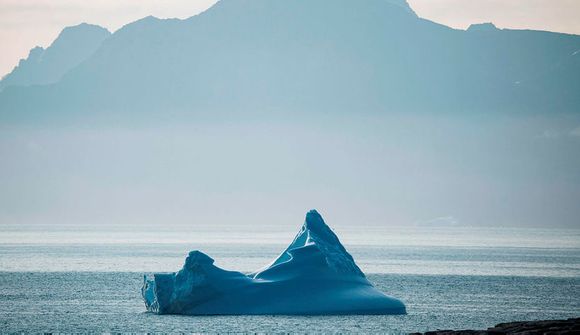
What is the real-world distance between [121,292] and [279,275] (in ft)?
67.2

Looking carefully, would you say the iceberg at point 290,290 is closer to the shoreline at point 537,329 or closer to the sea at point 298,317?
the sea at point 298,317

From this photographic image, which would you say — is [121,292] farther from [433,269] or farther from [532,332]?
[433,269]

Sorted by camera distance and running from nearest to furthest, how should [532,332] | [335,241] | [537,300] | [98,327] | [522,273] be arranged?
[532,332]
[98,327]
[335,241]
[537,300]
[522,273]

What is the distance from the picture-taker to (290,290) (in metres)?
44.7

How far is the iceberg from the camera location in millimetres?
43375

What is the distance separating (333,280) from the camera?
44.3 m

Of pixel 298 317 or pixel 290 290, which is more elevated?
pixel 290 290

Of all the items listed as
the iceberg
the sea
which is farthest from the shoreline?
the iceberg

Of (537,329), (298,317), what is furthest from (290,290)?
(537,329)

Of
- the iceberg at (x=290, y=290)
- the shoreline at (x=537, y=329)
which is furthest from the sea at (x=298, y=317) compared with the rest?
the shoreline at (x=537, y=329)

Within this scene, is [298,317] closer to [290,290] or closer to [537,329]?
[290,290]

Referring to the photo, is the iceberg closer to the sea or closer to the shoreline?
the sea

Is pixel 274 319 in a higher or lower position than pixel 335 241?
lower

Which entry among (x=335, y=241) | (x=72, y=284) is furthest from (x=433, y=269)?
(x=335, y=241)
